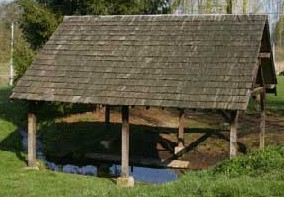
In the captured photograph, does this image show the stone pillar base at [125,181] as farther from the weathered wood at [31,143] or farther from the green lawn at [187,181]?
the weathered wood at [31,143]

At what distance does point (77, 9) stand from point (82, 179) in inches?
494

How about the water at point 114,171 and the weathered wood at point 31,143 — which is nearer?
the weathered wood at point 31,143

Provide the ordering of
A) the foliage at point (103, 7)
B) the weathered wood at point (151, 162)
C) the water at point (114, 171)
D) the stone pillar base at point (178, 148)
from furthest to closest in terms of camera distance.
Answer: the foliage at point (103, 7)
the stone pillar base at point (178, 148)
the weathered wood at point (151, 162)
the water at point (114, 171)

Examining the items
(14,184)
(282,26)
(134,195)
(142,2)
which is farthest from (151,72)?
(282,26)

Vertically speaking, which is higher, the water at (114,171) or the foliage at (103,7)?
the foliage at (103,7)

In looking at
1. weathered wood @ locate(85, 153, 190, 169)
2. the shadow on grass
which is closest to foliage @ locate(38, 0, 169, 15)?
the shadow on grass

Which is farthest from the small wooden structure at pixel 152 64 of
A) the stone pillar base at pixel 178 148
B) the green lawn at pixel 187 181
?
the stone pillar base at pixel 178 148

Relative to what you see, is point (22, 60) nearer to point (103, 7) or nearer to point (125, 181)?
point (103, 7)

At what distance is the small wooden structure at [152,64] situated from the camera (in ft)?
49.7

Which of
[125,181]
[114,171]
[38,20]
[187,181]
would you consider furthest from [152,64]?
[38,20]

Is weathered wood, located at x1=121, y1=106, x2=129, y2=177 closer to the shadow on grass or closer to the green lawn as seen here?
the green lawn

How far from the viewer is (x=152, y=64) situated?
53.5ft

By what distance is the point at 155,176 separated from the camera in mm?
17688

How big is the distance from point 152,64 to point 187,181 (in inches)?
A: 266
